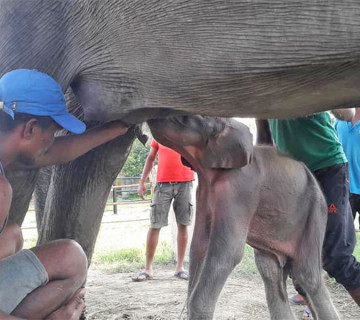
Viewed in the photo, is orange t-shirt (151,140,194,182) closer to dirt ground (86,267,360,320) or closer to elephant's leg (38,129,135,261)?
dirt ground (86,267,360,320)

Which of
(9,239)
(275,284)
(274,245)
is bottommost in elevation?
(275,284)

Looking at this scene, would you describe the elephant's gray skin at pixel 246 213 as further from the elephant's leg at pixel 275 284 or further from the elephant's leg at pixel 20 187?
the elephant's leg at pixel 20 187

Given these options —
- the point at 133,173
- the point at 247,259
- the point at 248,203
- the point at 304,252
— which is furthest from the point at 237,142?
the point at 133,173

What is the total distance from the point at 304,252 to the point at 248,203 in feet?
1.11

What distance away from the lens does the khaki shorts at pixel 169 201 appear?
445 cm

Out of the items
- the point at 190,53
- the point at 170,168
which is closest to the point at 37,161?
the point at 190,53

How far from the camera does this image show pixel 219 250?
6.15ft

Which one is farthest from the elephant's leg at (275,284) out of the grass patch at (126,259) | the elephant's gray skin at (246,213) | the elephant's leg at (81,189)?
the grass patch at (126,259)

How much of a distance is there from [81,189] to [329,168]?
3.64 ft

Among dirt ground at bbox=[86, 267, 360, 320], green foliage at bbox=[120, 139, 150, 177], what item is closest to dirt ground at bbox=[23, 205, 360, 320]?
dirt ground at bbox=[86, 267, 360, 320]

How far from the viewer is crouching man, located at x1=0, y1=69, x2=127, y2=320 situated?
1472 millimetres

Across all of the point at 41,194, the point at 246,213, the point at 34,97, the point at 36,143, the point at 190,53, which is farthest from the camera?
the point at 41,194

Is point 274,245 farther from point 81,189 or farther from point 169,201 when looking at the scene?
point 169,201

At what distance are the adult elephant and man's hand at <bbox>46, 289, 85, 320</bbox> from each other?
2.10ft
